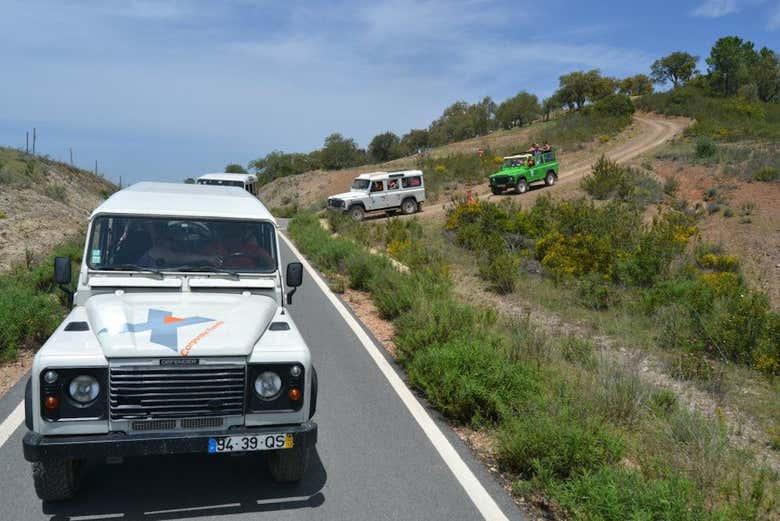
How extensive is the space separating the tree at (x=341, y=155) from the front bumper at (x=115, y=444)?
8275cm

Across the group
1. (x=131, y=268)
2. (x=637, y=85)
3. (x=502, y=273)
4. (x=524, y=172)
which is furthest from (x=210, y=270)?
(x=637, y=85)

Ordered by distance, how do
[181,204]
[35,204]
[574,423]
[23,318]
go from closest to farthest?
[574,423] < [181,204] < [23,318] < [35,204]

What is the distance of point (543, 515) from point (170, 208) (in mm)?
4042

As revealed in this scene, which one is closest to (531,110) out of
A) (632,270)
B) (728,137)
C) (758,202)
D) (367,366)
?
(728,137)

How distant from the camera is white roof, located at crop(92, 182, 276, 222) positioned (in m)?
5.85

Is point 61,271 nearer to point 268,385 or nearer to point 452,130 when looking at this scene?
point 268,385

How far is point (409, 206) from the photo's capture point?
107 feet

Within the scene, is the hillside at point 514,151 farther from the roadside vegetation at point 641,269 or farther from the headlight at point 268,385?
the headlight at point 268,385

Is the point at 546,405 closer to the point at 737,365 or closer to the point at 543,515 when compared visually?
the point at 543,515

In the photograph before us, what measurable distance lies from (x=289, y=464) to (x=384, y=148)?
91.2 meters

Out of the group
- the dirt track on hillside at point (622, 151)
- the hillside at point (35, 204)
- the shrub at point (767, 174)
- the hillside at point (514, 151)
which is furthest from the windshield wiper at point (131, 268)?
the hillside at point (514, 151)

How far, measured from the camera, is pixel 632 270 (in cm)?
1518

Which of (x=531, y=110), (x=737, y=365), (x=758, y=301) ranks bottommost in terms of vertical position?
(x=737, y=365)

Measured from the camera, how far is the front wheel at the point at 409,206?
32562mm
